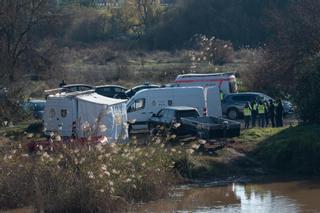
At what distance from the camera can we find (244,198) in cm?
2889

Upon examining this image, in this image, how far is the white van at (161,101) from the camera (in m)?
40.3

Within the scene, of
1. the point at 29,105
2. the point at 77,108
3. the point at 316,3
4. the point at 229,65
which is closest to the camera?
the point at 77,108

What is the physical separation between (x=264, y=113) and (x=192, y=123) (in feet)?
20.1

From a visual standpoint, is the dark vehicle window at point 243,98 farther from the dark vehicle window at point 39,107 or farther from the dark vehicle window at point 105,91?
the dark vehicle window at point 39,107

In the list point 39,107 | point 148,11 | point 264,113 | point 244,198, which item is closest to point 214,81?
point 264,113

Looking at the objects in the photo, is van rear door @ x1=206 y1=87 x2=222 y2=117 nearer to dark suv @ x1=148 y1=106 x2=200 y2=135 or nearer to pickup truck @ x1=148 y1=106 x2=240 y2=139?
dark suv @ x1=148 y1=106 x2=200 y2=135

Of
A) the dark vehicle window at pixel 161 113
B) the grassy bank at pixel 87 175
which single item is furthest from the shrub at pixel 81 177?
the dark vehicle window at pixel 161 113

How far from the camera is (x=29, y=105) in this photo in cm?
4628

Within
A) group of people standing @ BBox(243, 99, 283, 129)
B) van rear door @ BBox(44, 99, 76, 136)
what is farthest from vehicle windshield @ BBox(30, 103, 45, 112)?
group of people standing @ BBox(243, 99, 283, 129)

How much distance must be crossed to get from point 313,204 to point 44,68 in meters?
27.9

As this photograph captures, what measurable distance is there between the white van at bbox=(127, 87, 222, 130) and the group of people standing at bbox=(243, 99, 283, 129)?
1721 millimetres

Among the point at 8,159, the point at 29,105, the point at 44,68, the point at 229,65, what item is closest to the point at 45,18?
the point at 44,68

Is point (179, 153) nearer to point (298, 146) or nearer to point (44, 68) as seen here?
point (298, 146)

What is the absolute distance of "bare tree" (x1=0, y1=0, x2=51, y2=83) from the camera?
49188 mm
